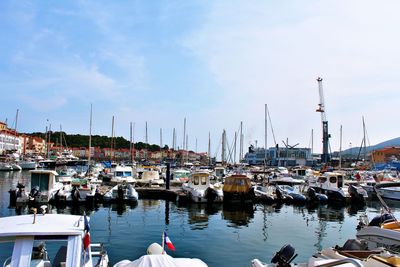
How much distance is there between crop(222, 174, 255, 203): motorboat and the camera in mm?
35469

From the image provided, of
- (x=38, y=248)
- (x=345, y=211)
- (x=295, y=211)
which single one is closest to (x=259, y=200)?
(x=295, y=211)

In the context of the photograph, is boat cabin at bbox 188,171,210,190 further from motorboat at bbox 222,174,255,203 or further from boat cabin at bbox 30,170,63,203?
boat cabin at bbox 30,170,63,203

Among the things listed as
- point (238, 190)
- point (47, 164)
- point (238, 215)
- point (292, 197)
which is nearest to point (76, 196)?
point (238, 215)

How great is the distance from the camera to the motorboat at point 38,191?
29.9m

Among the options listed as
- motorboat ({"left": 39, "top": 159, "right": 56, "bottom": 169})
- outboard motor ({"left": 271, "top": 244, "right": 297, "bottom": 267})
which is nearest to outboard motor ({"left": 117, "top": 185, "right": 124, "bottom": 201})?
outboard motor ({"left": 271, "top": 244, "right": 297, "bottom": 267})

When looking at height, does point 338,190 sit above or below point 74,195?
above

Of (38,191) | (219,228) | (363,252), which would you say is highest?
(363,252)

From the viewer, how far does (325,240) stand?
70.9 ft

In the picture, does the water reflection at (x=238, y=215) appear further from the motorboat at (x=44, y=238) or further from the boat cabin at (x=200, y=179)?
the motorboat at (x=44, y=238)

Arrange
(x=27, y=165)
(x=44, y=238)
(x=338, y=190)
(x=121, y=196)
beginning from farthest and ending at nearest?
1. (x=27, y=165)
2. (x=338, y=190)
3. (x=121, y=196)
4. (x=44, y=238)

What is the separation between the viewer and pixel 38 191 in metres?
30.7

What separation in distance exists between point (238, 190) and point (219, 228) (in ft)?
38.3

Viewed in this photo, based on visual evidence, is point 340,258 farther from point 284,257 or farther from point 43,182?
point 43,182

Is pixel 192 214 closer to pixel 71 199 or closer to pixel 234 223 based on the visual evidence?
pixel 234 223
